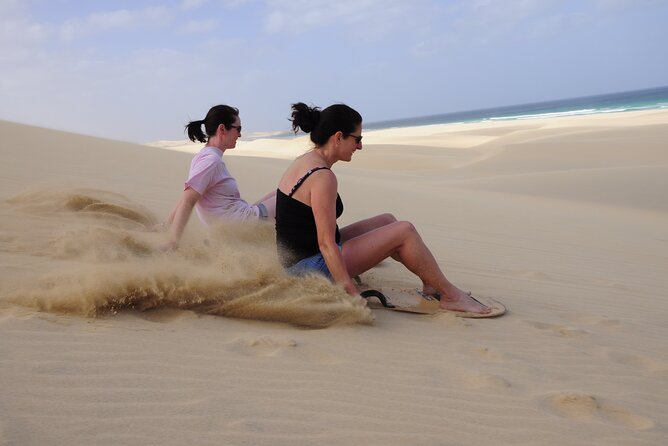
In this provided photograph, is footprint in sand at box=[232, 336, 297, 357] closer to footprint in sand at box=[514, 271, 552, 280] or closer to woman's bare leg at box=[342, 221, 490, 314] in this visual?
woman's bare leg at box=[342, 221, 490, 314]

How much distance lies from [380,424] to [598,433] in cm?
87

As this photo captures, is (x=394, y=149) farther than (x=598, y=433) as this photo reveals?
Yes

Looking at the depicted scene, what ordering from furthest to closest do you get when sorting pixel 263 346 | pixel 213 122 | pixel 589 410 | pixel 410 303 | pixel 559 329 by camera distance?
1. pixel 213 122
2. pixel 410 303
3. pixel 559 329
4. pixel 263 346
5. pixel 589 410

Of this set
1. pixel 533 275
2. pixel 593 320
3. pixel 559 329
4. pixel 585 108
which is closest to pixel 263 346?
pixel 559 329

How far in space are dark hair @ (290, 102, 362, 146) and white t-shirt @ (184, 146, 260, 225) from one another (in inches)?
50.3

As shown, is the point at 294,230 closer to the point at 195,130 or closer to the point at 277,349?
the point at 277,349

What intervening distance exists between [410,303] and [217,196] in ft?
6.07

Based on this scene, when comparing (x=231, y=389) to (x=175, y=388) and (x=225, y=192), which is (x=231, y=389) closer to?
(x=175, y=388)

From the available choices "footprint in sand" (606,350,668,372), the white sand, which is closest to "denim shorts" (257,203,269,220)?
the white sand

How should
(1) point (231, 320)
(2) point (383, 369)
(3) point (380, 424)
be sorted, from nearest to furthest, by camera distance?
(3) point (380, 424), (2) point (383, 369), (1) point (231, 320)

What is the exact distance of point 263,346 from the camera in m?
2.95

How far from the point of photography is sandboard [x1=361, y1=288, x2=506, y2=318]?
3.85 meters

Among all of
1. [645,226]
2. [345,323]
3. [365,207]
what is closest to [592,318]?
[345,323]

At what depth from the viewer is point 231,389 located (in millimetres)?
2430
